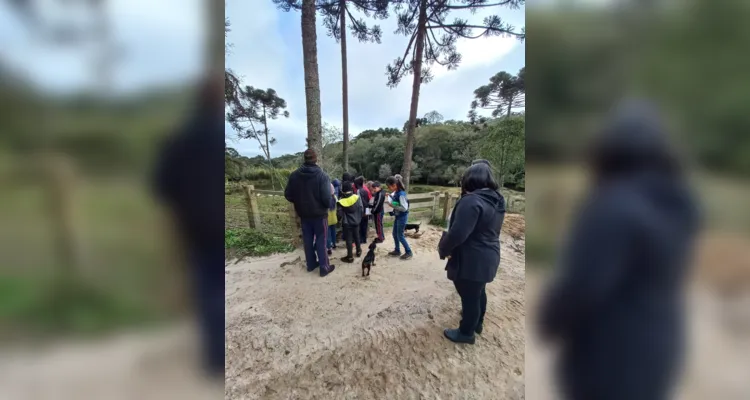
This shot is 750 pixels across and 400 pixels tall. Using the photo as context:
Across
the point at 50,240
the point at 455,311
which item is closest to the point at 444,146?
the point at 455,311

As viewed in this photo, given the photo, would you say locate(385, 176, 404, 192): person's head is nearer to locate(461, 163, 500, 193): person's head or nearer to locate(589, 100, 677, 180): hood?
locate(461, 163, 500, 193): person's head

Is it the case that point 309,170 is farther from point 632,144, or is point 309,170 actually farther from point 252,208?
point 632,144

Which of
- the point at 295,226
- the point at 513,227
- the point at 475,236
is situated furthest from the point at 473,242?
the point at 295,226

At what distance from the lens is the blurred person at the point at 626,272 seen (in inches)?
22.9

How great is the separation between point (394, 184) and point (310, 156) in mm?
1174

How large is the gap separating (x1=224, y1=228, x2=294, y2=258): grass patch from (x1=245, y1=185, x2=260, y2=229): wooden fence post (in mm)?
113

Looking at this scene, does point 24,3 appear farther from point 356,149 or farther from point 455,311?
point 455,311

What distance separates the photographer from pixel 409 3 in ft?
6.75

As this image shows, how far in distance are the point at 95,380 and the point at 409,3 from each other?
2939mm

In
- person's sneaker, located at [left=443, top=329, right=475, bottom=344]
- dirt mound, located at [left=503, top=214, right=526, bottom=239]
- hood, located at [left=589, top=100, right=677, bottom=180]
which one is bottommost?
person's sneaker, located at [left=443, top=329, right=475, bottom=344]

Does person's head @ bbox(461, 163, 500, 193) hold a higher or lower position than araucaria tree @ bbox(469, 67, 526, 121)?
lower

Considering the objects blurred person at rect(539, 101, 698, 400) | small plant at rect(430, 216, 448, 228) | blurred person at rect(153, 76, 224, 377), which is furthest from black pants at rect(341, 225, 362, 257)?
blurred person at rect(539, 101, 698, 400)

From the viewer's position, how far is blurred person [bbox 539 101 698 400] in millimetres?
583

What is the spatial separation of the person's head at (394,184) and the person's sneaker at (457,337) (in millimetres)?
1759
